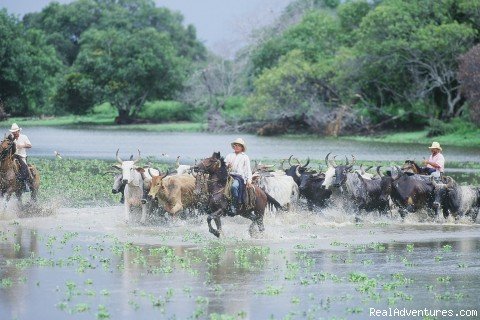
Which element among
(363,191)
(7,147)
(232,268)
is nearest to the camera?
(232,268)

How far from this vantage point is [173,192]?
75.7 feet

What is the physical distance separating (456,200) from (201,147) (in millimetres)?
30724

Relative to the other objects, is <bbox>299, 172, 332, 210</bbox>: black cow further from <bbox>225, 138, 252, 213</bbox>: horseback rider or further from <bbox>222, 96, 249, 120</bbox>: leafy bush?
<bbox>222, 96, 249, 120</bbox>: leafy bush

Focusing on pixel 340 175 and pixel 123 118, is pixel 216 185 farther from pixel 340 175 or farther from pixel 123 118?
pixel 123 118

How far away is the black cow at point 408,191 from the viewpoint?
2461 centimetres

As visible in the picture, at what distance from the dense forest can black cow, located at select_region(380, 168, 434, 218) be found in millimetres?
28225

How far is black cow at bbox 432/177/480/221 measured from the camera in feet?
80.4

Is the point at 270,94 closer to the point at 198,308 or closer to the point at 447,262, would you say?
the point at 447,262

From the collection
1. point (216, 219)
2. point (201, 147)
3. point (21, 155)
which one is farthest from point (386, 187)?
point (201, 147)

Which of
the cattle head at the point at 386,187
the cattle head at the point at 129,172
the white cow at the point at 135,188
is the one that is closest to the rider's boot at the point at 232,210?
the white cow at the point at 135,188

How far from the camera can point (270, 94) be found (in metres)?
66.5

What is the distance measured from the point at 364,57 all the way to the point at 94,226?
136 ft

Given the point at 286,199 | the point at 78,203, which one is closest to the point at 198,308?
the point at 286,199

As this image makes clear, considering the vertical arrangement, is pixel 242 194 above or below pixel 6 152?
below
